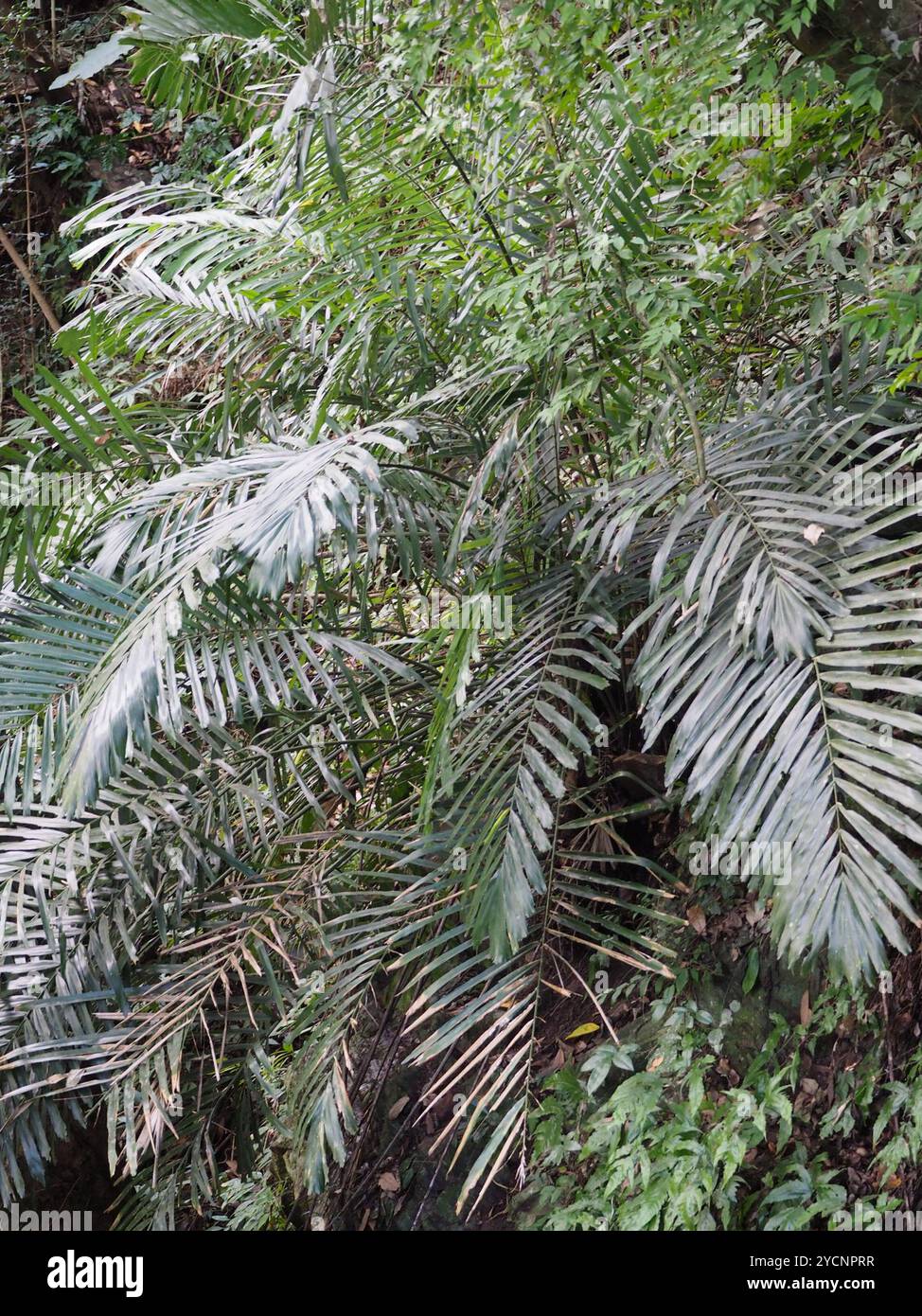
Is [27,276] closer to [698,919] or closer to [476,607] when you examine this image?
[476,607]

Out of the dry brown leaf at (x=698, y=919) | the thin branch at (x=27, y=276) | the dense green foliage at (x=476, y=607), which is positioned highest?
the thin branch at (x=27, y=276)

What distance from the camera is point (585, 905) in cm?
271

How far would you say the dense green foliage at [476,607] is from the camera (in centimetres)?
198

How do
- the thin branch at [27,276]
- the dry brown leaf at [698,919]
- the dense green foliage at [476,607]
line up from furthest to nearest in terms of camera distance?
the thin branch at [27,276] → the dry brown leaf at [698,919] → the dense green foliage at [476,607]

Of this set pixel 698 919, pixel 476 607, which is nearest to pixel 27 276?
pixel 476 607

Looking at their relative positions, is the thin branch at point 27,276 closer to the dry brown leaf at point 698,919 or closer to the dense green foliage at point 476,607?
the dense green foliage at point 476,607

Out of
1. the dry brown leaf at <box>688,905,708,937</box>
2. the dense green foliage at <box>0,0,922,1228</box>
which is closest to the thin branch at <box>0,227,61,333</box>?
the dense green foliage at <box>0,0,922,1228</box>

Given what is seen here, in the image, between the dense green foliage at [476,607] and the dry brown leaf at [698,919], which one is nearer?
the dense green foliage at [476,607]

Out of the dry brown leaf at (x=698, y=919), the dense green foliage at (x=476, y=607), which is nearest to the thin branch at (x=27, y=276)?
the dense green foliage at (x=476, y=607)

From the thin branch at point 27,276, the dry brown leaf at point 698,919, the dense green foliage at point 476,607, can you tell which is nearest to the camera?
the dense green foliage at point 476,607

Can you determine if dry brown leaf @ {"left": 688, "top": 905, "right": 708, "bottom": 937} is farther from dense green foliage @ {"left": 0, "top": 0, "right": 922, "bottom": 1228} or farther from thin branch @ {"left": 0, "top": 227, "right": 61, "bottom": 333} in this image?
thin branch @ {"left": 0, "top": 227, "right": 61, "bottom": 333}

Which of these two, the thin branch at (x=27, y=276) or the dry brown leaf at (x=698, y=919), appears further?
the thin branch at (x=27, y=276)

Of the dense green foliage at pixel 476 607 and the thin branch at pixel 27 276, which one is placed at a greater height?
the thin branch at pixel 27 276

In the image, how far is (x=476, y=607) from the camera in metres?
2.15
